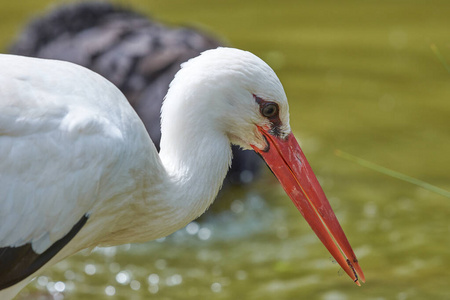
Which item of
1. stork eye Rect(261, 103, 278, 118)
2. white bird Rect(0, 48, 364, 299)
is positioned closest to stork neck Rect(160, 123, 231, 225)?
white bird Rect(0, 48, 364, 299)

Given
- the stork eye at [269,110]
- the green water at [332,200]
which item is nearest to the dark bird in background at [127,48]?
the green water at [332,200]

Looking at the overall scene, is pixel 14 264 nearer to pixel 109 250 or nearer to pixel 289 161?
pixel 289 161

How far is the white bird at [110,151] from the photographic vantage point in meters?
3.81

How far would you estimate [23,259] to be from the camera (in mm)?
3912

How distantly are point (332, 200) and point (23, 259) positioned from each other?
11.6 ft

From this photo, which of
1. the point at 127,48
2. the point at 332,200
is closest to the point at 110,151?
the point at 332,200

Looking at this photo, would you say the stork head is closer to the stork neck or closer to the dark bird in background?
the stork neck

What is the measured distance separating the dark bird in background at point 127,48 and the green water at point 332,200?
829mm

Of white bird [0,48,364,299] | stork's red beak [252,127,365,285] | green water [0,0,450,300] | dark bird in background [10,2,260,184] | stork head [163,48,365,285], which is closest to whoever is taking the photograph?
white bird [0,48,364,299]

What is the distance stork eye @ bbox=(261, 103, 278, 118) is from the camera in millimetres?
4039

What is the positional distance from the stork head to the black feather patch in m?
0.75

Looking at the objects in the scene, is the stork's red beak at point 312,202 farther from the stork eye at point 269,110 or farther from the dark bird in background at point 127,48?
the dark bird in background at point 127,48

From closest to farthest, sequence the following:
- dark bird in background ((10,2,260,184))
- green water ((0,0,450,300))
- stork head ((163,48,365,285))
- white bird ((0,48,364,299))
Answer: white bird ((0,48,364,299)) < stork head ((163,48,365,285)) < green water ((0,0,450,300)) < dark bird in background ((10,2,260,184))

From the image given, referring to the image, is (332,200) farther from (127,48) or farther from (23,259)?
(23,259)
